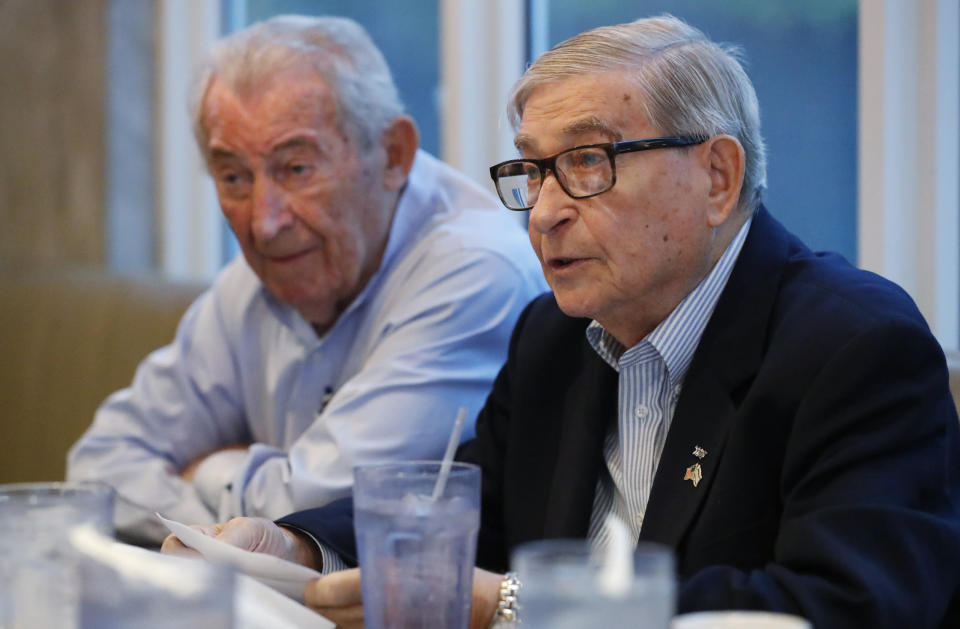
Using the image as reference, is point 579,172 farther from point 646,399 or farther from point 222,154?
point 222,154

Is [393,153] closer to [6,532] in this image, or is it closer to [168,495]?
[168,495]

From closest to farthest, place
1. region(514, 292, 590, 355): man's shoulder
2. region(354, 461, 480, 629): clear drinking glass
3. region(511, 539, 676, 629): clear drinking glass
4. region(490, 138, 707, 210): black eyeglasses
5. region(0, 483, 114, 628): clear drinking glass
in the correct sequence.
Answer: region(511, 539, 676, 629): clear drinking glass < region(0, 483, 114, 628): clear drinking glass < region(354, 461, 480, 629): clear drinking glass < region(490, 138, 707, 210): black eyeglasses < region(514, 292, 590, 355): man's shoulder

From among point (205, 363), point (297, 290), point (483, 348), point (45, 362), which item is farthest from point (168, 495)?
point (45, 362)

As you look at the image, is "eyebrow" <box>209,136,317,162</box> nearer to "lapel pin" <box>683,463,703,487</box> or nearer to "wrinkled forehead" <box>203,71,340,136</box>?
"wrinkled forehead" <box>203,71,340,136</box>

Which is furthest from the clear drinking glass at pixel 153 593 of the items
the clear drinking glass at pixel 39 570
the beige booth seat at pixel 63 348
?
the beige booth seat at pixel 63 348

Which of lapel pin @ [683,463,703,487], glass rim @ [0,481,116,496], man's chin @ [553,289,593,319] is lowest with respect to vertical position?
lapel pin @ [683,463,703,487]

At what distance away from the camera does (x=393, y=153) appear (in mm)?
2145

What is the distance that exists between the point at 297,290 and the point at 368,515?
117 cm

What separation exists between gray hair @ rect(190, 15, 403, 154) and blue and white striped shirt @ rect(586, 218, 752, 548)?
811 millimetres

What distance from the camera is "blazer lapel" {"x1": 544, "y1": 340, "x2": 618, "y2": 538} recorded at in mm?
1420

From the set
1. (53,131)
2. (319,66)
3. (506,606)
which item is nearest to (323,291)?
(319,66)

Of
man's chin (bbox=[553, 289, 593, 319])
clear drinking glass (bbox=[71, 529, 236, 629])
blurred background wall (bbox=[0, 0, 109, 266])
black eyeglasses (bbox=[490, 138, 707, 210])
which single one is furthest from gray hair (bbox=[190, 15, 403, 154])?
blurred background wall (bbox=[0, 0, 109, 266])

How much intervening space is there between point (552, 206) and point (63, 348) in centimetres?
195

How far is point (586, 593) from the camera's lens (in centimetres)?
62
